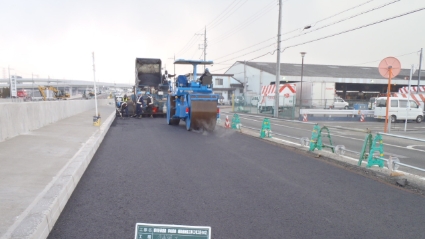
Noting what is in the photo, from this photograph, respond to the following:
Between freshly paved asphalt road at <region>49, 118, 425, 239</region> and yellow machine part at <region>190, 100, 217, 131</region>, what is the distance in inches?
238

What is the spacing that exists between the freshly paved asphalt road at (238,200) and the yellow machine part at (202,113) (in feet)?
19.9

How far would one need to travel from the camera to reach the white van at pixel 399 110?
26516mm

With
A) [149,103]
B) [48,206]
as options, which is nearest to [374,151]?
[48,206]

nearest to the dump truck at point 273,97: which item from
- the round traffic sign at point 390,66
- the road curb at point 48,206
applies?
the round traffic sign at point 390,66

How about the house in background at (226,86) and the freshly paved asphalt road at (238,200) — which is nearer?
the freshly paved asphalt road at (238,200)

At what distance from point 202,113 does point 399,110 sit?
1933cm

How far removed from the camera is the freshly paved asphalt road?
4391 mm

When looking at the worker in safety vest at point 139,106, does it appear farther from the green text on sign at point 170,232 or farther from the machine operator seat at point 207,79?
the green text on sign at point 170,232

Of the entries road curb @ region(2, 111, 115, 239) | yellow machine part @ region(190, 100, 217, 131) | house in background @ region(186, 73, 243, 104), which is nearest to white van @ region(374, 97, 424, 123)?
yellow machine part @ region(190, 100, 217, 131)

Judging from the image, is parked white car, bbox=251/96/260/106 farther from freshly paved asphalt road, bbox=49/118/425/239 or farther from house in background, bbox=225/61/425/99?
freshly paved asphalt road, bbox=49/118/425/239

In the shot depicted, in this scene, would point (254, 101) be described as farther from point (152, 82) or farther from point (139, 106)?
point (139, 106)

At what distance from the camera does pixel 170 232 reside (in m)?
2.59

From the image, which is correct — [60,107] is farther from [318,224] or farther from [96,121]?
[318,224]

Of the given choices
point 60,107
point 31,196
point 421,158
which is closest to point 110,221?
point 31,196
